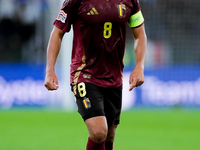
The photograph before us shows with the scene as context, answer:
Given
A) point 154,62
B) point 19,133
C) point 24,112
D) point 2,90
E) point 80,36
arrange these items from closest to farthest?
point 80,36, point 19,133, point 24,112, point 2,90, point 154,62


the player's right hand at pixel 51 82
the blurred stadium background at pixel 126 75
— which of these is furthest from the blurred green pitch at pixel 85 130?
the player's right hand at pixel 51 82

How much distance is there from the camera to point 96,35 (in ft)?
16.1

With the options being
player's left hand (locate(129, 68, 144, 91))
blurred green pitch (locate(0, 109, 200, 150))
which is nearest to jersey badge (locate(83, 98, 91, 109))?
player's left hand (locate(129, 68, 144, 91))

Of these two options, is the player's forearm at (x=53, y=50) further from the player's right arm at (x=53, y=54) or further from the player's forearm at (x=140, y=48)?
the player's forearm at (x=140, y=48)

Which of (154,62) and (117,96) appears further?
(154,62)

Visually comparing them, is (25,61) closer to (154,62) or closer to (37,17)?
(37,17)

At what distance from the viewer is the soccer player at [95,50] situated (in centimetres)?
484

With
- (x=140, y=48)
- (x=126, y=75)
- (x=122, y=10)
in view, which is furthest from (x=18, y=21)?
(x=122, y=10)

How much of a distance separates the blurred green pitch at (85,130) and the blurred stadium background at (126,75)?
0.02 m

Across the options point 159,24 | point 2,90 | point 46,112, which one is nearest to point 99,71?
point 46,112

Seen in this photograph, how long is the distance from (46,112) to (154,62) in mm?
3848

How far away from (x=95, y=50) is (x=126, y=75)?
29.5 ft

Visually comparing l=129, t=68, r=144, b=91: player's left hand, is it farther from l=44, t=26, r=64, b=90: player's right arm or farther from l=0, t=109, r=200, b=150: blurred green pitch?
l=0, t=109, r=200, b=150: blurred green pitch

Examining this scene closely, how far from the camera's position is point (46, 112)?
43.6 feet
